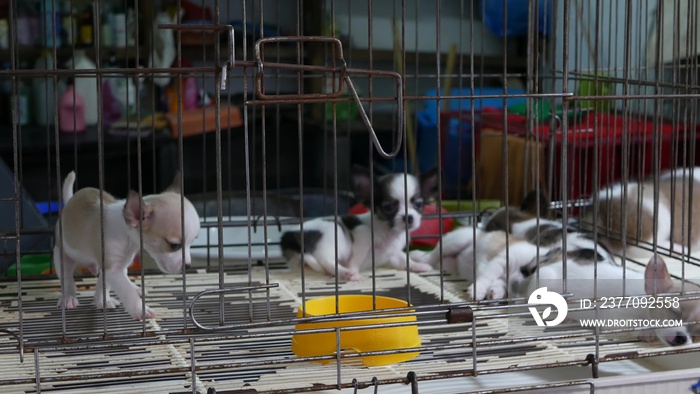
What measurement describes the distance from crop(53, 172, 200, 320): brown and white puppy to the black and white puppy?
0.62 metres

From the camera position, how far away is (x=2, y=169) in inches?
122

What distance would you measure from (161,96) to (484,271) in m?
3.03

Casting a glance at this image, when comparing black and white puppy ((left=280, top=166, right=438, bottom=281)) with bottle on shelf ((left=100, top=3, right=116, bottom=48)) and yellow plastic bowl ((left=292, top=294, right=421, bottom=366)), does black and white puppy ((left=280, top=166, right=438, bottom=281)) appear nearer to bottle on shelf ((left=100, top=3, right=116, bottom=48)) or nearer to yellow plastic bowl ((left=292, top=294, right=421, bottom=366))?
yellow plastic bowl ((left=292, top=294, right=421, bottom=366))

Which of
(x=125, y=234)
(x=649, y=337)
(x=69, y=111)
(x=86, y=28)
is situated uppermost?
(x=86, y=28)

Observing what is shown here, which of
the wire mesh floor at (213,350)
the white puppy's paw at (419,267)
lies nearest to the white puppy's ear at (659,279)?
the wire mesh floor at (213,350)

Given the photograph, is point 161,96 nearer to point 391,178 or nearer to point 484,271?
point 391,178

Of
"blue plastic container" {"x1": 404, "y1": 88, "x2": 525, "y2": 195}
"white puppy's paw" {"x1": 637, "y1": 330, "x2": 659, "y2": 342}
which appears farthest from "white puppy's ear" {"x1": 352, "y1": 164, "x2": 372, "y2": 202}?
"blue plastic container" {"x1": 404, "y1": 88, "x2": 525, "y2": 195}

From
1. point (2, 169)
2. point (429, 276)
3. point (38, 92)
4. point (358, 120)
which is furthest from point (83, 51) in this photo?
point (429, 276)

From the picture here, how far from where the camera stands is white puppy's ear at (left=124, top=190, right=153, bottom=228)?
7.28 ft

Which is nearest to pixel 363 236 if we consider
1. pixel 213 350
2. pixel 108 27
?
pixel 213 350

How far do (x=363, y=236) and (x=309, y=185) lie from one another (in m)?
2.29

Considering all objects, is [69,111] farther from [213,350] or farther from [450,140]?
[213,350]

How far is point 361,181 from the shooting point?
318 cm

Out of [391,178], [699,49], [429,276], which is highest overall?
[699,49]
